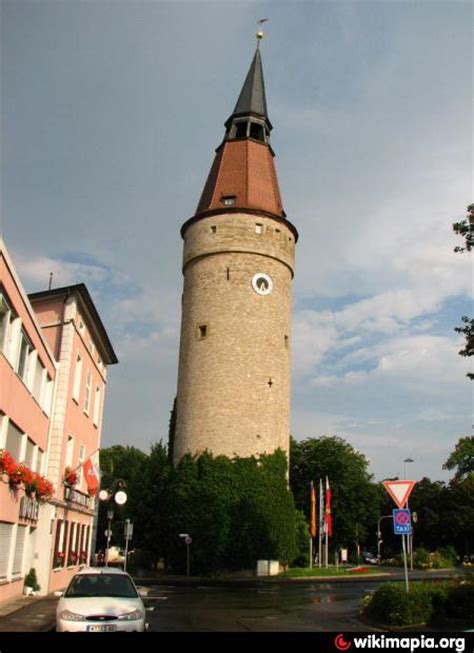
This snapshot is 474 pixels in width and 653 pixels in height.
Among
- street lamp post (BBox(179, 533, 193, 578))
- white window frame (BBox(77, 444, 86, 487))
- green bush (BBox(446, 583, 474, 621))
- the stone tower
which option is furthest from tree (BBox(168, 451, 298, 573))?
green bush (BBox(446, 583, 474, 621))

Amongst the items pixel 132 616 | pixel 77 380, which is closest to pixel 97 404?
pixel 77 380

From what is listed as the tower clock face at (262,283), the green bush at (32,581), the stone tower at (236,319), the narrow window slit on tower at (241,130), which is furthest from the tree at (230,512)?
the narrow window slit on tower at (241,130)

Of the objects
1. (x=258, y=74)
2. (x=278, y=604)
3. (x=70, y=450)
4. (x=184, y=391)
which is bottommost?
(x=278, y=604)

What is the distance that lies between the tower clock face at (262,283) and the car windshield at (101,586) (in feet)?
98.4

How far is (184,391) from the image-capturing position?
136 feet

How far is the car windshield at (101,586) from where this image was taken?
40.2 ft

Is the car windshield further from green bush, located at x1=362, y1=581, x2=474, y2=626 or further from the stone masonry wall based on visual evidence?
the stone masonry wall

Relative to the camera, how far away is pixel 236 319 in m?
41.0

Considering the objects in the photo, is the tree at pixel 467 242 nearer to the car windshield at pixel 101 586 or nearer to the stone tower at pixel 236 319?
the car windshield at pixel 101 586

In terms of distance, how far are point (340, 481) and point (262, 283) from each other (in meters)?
26.3

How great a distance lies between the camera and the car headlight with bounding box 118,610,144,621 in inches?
449

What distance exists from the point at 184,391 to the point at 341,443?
27.4 meters

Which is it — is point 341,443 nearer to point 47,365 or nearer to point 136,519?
point 136,519

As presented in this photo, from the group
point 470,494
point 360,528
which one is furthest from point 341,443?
point 470,494
